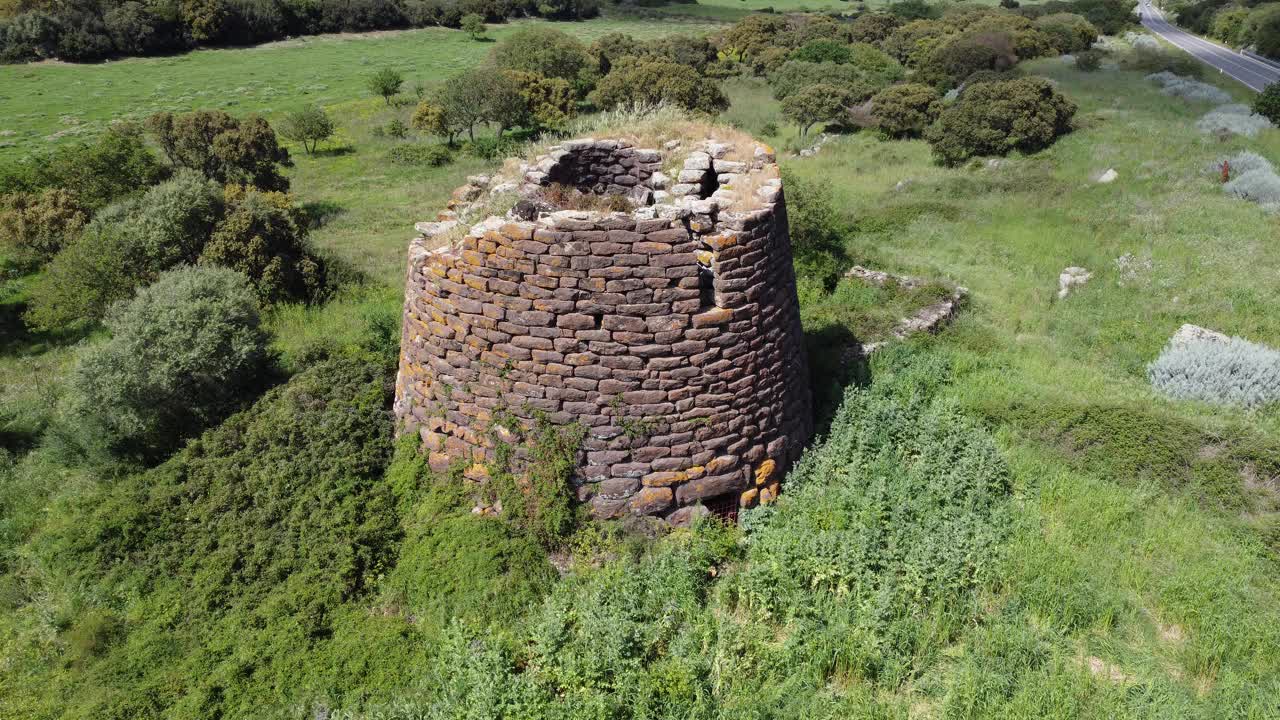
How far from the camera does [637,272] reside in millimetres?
6797

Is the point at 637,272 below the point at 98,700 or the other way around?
the other way around

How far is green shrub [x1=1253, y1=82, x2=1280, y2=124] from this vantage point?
26.2 meters

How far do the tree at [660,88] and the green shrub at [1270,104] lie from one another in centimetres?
2310

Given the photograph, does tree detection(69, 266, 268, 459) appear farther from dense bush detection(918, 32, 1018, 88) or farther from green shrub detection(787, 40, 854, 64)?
green shrub detection(787, 40, 854, 64)

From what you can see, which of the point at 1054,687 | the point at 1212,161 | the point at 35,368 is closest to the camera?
the point at 1054,687

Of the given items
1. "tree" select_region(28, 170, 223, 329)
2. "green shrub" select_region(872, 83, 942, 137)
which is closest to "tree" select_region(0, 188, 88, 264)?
"tree" select_region(28, 170, 223, 329)

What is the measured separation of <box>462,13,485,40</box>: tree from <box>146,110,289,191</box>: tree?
47.3m

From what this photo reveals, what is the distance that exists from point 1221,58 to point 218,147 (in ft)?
205

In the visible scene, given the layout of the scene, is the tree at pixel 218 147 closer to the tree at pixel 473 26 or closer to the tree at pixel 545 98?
the tree at pixel 545 98

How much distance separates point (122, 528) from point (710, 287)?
271 inches

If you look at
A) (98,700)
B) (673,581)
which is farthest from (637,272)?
(98,700)

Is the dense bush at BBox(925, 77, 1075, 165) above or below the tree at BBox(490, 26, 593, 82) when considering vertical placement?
below

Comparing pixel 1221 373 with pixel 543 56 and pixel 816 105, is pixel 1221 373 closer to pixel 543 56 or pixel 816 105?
pixel 816 105

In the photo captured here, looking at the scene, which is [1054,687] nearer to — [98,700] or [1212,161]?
[98,700]
